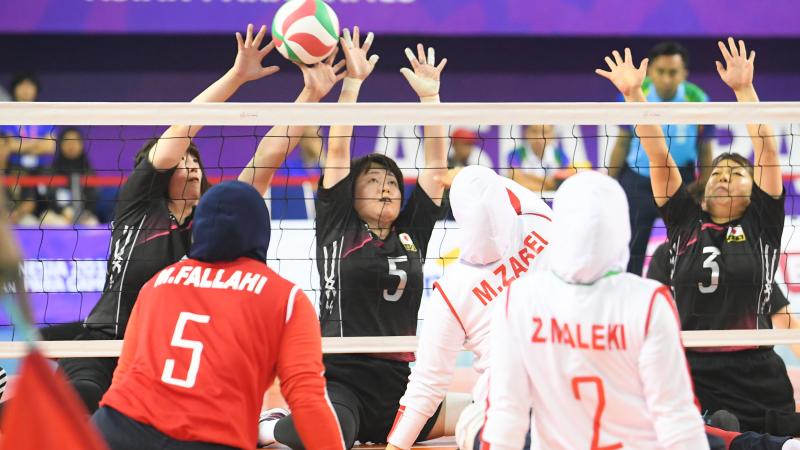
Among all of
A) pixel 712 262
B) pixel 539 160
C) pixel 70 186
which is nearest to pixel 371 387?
pixel 712 262

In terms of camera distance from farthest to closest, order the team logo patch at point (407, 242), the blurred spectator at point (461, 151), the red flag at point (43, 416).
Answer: the blurred spectator at point (461, 151) → the team logo patch at point (407, 242) → the red flag at point (43, 416)

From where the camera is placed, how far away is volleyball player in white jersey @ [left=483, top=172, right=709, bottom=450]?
10.1ft

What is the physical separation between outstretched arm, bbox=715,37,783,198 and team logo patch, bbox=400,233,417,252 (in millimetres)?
1776

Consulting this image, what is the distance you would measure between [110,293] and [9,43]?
8.87m

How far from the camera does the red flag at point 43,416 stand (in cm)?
238

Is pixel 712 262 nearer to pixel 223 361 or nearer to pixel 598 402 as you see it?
pixel 598 402

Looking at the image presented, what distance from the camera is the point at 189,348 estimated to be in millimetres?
3467

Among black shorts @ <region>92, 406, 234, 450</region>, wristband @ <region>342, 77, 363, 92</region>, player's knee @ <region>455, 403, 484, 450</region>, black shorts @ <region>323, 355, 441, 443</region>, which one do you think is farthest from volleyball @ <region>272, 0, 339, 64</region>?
black shorts @ <region>92, 406, 234, 450</region>

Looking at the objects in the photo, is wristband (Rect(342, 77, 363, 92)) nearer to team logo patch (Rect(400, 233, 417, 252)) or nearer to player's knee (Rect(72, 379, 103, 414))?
team logo patch (Rect(400, 233, 417, 252))

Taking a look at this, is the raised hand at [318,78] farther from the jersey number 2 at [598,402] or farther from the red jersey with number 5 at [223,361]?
the jersey number 2 at [598,402]

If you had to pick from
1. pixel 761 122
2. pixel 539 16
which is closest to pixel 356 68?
pixel 761 122

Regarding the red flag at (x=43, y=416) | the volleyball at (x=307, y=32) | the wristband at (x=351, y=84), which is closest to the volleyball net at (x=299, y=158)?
the wristband at (x=351, y=84)

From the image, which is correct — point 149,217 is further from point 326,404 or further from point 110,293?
point 326,404

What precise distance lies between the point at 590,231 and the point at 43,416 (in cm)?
158
